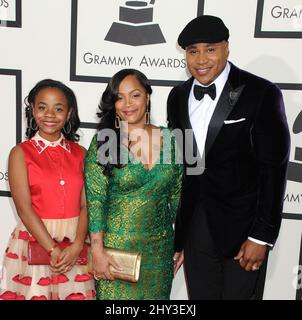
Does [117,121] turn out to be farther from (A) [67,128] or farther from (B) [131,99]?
(A) [67,128]

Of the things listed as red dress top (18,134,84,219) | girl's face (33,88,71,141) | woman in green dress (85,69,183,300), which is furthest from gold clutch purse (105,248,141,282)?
girl's face (33,88,71,141)

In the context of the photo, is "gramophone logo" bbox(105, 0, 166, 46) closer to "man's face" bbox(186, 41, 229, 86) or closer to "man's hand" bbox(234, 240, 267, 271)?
"man's face" bbox(186, 41, 229, 86)

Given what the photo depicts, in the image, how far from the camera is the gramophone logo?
2490 mm

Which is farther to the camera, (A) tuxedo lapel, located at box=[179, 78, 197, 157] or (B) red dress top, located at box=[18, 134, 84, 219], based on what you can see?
(B) red dress top, located at box=[18, 134, 84, 219]

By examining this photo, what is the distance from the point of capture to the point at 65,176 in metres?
2.01

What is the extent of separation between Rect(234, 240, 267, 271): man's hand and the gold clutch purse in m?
0.49

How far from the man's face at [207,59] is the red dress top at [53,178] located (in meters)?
0.79

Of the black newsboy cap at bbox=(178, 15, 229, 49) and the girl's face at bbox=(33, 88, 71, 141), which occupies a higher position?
the black newsboy cap at bbox=(178, 15, 229, 49)

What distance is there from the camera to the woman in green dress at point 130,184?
5.92 ft

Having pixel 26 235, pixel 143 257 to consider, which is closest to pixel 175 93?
pixel 143 257

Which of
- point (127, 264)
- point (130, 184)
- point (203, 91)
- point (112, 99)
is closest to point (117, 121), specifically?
point (112, 99)

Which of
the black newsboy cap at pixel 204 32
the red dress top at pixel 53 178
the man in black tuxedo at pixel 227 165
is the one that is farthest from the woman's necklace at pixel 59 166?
the black newsboy cap at pixel 204 32

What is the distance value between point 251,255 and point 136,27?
5.18 ft

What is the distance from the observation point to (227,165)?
1.77 meters
